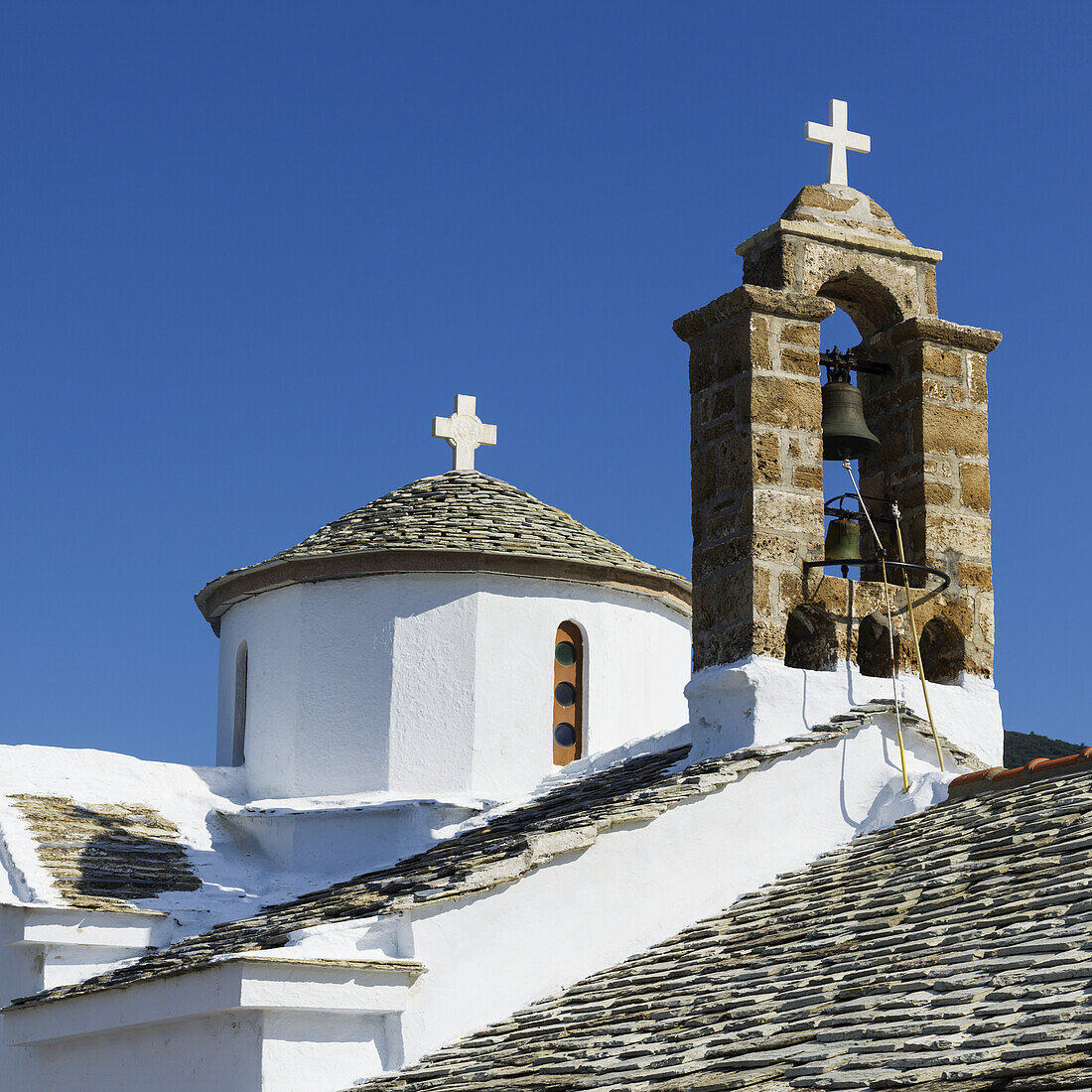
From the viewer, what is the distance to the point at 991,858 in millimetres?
6836

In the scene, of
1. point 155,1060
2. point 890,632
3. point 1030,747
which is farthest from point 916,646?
point 1030,747

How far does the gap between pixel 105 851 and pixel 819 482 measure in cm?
557

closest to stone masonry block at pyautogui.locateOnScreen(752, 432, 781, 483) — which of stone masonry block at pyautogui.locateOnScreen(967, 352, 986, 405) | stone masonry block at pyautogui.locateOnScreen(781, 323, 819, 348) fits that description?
stone masonry block at pyautogui.locateOnScreen(781, 323, 819, 348)

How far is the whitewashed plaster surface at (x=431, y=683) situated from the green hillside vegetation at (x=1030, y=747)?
2179cm

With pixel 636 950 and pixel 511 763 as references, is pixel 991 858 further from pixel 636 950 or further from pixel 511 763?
pixel 511 763

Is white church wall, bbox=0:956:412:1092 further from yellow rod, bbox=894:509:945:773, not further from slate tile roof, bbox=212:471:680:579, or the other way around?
slate tile roof, bbox=212:471:680:579

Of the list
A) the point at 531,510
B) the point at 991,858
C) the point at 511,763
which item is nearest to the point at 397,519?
the point at 531,510

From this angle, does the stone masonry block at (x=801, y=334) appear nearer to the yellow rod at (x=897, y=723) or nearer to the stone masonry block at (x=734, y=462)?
the stone masonry block at (x=734, y=462)

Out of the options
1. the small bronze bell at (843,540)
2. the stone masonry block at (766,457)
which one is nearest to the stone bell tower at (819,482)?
the stone masonry block at (766,457)

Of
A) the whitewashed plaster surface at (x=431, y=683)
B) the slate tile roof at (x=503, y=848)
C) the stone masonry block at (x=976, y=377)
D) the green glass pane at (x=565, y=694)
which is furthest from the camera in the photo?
the green glass pane at (x=565, y=694)

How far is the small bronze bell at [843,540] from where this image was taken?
9422 millimetres

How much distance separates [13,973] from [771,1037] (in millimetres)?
6367

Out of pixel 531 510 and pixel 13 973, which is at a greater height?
pixel 531 510

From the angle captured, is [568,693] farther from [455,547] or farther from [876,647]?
[876,647]
